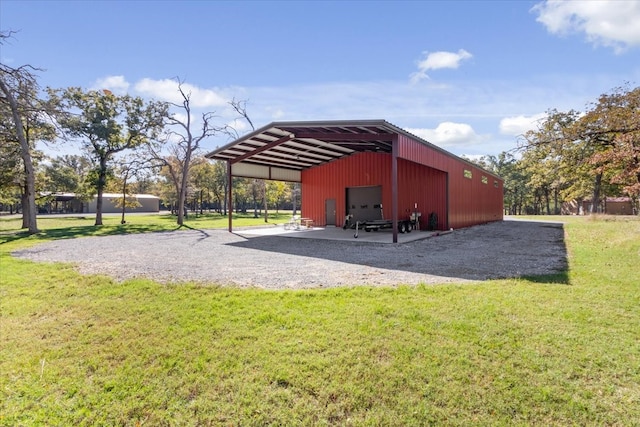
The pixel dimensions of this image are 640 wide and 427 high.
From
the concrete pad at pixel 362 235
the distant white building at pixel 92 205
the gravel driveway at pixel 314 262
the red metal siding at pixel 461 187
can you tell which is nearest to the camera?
the gravel driveway at pixel 314 262

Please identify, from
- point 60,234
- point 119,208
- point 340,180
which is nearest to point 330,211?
point 340,180

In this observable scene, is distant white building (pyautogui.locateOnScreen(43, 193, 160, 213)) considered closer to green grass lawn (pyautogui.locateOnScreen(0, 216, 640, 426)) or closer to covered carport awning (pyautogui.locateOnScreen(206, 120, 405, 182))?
covered carport awning (pyautogui.locateOnScreen(206, 120, 405, 182))

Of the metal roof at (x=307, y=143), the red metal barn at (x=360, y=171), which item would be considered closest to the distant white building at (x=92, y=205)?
the red metal barn at (x=360, y=171)

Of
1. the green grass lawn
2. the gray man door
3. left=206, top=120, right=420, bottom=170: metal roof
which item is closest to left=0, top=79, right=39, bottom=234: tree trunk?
left=206, top=120, right=420, bottom=170: metal roof

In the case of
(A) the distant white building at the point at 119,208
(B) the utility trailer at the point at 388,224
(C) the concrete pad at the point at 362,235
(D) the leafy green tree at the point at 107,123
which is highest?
(D) the leafy green tree at the point at 107,123

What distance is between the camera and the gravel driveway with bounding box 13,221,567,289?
18.5ft

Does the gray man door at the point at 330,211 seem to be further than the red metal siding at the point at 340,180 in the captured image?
Yes

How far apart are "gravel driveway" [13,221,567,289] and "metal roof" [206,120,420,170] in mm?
3698

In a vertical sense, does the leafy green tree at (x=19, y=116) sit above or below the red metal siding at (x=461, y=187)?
above

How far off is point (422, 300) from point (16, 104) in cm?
1814

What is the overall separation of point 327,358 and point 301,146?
12222mm

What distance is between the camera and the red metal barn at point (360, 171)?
1163cm

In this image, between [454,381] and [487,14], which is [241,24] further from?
[454,381]

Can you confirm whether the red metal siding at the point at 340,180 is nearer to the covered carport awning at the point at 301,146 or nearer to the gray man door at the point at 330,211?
the gray man door at the point at 330,211
